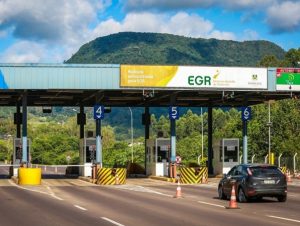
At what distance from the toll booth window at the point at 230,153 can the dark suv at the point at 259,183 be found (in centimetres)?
2377

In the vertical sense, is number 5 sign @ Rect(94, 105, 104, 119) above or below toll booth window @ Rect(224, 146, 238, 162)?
above

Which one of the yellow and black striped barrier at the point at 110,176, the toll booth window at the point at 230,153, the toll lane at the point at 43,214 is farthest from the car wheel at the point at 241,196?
the toll booth window at the point at 230,153

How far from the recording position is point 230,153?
49.1m

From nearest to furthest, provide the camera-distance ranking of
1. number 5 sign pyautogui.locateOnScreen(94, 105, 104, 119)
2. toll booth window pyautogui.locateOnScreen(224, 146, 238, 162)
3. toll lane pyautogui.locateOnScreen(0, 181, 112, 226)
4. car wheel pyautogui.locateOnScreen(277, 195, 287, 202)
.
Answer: toll lane pyautogui.locateOnScreen(0, 181, 112, 226) < car wheel pyautogui.locateOnScreen(277, 195, 287, 202) < number 5 sign pyautogui.locateOnScreen(94, 105, 104, 119) < toll booth window pyautogui.locateOnScreen(224, 146, 238, 162)

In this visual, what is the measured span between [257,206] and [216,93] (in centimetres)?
2397

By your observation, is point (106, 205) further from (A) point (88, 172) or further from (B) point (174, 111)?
(A) point (88, 172)

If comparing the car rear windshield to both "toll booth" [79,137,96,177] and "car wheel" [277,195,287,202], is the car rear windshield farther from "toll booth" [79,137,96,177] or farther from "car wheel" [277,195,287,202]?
"toll booth" [79,137,96,177]

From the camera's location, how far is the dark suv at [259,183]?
24.2 m

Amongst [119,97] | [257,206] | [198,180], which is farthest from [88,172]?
[257,206]

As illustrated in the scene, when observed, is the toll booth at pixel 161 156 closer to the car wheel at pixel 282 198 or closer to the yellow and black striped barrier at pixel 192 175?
the yellow and black striped barrier at pixel 192 175

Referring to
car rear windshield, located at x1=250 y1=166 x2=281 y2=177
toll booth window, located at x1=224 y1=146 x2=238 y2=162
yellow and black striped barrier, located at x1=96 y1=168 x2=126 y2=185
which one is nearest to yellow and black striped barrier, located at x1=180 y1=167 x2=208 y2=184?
yellow and black striped barrier, located at x1=96 y1=168 x2=126 y2=185

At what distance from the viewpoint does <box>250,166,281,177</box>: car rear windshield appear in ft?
80.2

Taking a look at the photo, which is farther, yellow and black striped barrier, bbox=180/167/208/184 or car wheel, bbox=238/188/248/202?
yellow and black striped barrier, bbox=180/167/208/184

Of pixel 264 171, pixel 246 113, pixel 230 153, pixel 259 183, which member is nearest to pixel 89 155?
pixel 230 153
